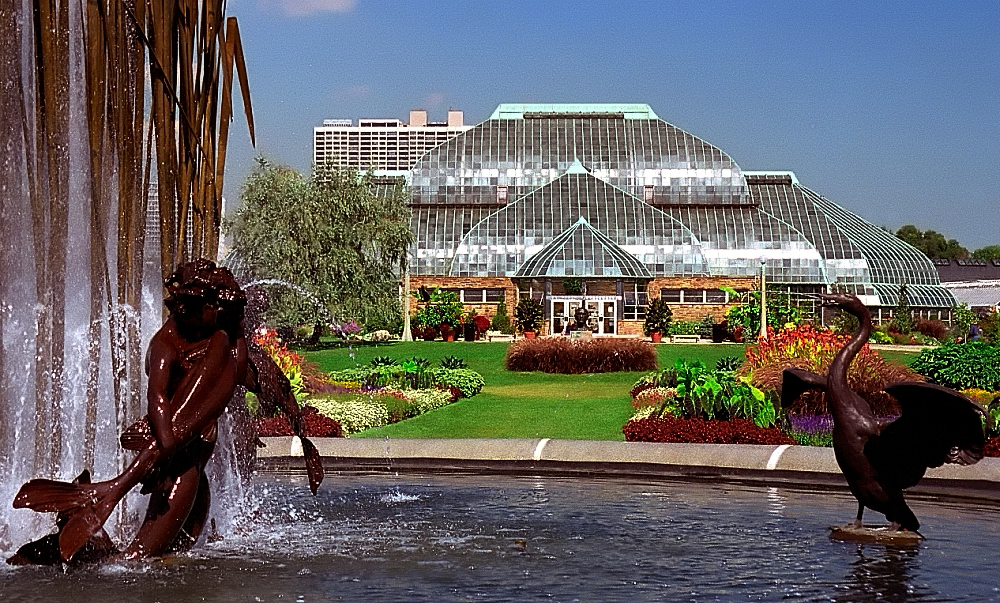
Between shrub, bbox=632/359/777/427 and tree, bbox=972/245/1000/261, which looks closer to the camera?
shrub, bbox=632/359/777/427

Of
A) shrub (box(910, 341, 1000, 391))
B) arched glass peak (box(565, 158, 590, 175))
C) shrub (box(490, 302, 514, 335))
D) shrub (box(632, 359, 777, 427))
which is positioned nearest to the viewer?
shrub (box(632, 359, 777, 427))

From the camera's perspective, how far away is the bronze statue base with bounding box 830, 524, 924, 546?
8.95 meters

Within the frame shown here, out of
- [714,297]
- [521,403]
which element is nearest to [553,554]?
[521,403]

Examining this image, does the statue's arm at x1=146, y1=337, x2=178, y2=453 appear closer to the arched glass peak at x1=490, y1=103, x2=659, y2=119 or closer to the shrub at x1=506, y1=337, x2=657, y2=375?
the shrub at x1=506, y1=337, x2=657, y2=375

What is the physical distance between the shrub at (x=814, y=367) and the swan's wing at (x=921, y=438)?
8121mm

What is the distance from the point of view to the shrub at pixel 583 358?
3212cm

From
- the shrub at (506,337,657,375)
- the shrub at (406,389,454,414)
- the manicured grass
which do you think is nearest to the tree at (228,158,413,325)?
the manicured grass

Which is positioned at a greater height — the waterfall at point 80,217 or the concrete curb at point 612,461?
the waterfall at point 80,217

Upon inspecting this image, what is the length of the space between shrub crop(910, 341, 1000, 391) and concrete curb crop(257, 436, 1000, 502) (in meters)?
10.6

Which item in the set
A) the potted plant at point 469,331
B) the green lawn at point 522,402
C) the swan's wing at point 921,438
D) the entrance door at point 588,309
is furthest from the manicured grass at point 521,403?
the entrance door at point 588,309

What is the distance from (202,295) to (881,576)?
402cm

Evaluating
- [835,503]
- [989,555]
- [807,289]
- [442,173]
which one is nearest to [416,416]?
[835,503]

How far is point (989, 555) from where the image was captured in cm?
851

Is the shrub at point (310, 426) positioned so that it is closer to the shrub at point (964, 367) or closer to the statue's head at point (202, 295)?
the statue's head at point (202, 295)
